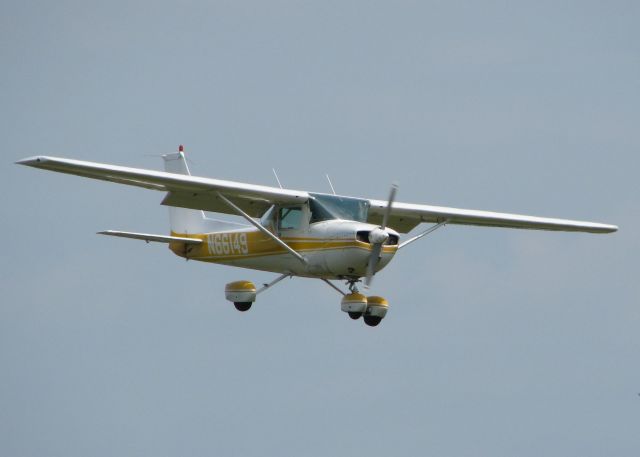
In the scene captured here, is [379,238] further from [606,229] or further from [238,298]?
[606,229]

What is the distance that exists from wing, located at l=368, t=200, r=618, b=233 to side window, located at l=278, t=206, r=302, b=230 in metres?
1.66

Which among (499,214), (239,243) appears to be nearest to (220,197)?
(239,243)

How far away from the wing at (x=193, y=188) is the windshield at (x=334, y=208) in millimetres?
272

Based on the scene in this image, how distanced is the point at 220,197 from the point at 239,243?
66.3 inches

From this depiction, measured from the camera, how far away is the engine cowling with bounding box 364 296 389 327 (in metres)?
34.1

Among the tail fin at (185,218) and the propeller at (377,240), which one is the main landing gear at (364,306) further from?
the tail fin at (185,218)

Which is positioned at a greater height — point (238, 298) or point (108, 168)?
point (108, 168)

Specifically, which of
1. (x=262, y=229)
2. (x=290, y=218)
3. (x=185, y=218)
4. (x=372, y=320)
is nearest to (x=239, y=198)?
(x=262, y=229)

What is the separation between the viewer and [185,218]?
1468 inches

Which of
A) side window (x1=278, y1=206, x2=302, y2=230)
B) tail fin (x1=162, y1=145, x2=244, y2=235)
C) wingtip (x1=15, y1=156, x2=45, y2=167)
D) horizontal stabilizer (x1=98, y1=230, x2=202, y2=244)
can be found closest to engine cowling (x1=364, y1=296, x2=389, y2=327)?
side window (x1=278, y1=206, x2=302, y2=230)

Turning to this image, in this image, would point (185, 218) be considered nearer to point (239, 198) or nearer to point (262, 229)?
point (239, 198)

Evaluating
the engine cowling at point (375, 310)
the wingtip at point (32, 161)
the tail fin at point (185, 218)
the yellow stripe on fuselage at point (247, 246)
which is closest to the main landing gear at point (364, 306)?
the engine cowling at point (375, 310)

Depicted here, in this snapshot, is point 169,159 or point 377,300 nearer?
point 377,300

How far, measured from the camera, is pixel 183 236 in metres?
37.2
